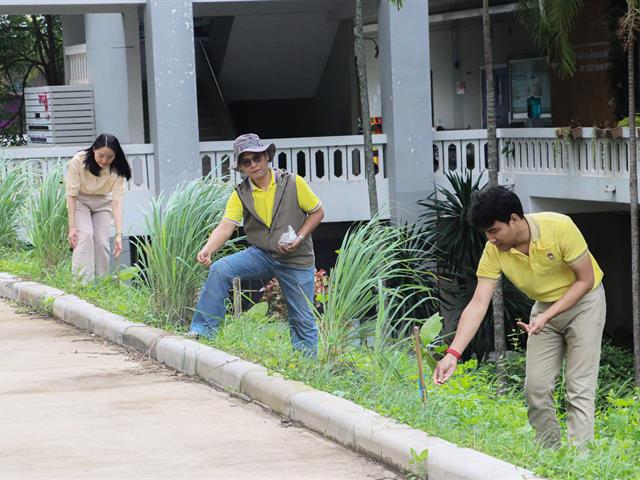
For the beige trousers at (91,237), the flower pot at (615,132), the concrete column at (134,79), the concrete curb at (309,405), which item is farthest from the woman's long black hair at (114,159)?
the concrete column at (134,79)

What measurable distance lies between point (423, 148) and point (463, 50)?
7022 millimetres

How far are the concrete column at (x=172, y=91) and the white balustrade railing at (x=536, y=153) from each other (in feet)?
13.6

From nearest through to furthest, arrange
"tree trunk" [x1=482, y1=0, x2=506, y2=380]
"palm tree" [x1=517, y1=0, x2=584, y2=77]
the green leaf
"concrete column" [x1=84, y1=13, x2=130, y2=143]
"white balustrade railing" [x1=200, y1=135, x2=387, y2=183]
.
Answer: the green leaf, "tree trunk" [x1=482, y1=0, x2=506, y2=380], "palm tree" [x1=517, y1=0, x2=584, y2=77], "white balustrade railing" [x1=200, y1=135, x2=387, y2=183], "concrete column" [x1=84, y1=13, x2=130, y2=143]

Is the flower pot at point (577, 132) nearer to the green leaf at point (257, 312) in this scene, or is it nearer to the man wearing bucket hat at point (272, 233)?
the green leaf at point (257, 312)

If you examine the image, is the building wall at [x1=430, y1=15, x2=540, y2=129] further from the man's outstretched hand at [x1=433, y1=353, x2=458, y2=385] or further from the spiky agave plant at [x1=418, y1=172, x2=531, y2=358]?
the man's outstretched hand at [x1=433, y1=353, x2=458, y2=385]

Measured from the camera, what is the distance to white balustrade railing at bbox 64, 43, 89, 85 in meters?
22.1

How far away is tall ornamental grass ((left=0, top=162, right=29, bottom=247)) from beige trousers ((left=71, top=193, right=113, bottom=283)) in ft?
10.1

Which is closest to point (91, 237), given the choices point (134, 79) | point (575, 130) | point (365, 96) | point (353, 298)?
point (353, 298)

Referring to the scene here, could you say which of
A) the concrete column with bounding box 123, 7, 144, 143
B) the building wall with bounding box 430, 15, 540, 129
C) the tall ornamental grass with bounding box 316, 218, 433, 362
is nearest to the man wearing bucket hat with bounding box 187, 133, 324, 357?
the tall ornamental grass with bounding box 316, 218, 433, 362

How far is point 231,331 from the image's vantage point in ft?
27.6

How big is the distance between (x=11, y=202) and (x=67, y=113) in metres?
6.98

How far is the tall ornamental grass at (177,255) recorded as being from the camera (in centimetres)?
923

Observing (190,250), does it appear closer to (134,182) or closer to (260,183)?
(260,183)

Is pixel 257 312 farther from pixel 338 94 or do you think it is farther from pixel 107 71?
pixel 338 94
